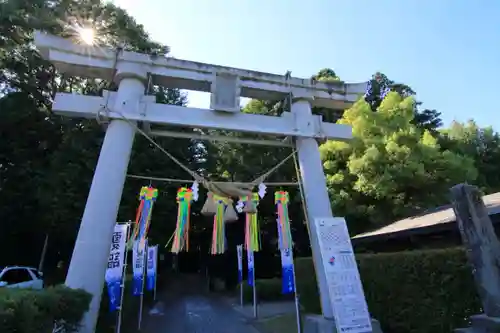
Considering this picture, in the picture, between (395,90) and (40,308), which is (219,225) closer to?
(40,308)

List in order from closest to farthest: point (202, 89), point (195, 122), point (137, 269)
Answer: point (195, 122) → point (202, 89) → point (137, 269)

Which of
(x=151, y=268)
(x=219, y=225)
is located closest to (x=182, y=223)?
(x=219, y=225)

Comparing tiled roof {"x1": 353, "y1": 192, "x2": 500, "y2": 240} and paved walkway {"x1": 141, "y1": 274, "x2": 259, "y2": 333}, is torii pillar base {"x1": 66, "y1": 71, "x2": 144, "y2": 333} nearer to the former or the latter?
paved walkway {"x1": 141, "y1": 274, "x2": 259, "y2": 333}

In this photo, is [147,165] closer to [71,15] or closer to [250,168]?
[250,168]

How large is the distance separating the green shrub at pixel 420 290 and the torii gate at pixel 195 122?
57.9 inches

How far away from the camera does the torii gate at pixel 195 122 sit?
5848 millimetres

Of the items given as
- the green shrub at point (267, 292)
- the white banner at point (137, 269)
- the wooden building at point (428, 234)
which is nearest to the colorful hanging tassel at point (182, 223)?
the white banner at point (137, 269)

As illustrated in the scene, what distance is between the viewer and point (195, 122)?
6906 mm

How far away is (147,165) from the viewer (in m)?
17.5

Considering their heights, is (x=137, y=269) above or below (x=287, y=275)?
above

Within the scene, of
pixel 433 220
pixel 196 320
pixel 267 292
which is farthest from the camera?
pixel 267 292

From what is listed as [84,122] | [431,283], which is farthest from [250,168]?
[431,283]

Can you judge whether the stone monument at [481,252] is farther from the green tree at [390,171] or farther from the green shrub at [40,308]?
the green tree at [390,171]

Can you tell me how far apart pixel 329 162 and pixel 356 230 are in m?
3.48
